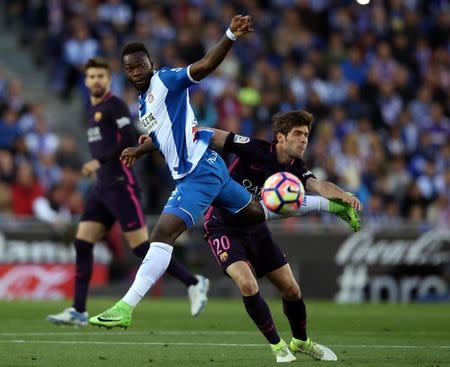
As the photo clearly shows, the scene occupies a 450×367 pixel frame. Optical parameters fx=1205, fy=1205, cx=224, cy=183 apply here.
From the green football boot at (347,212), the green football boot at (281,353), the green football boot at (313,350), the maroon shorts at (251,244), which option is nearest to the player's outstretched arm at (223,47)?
the maroon shorts at (251,244)

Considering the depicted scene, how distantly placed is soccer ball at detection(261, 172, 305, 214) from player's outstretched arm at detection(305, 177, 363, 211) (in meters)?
0.52

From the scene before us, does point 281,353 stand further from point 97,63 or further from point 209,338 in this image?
point 97,63

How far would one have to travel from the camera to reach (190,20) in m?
25.7

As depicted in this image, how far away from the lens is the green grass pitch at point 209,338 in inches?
381

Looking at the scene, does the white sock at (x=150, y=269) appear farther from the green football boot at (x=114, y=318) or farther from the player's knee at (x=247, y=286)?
the player's knee at (x=247, y=286)

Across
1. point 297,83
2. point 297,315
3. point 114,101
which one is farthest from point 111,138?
point 297,83

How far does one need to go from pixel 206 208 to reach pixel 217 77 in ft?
48.2

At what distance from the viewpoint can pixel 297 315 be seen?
10.1m

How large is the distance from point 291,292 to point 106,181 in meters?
4.02

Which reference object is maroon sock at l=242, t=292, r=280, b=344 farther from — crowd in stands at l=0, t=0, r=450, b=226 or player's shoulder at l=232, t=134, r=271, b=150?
crowd in stands at l=0, t=0, r=450, b=226

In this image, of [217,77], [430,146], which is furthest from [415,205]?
[217,77]

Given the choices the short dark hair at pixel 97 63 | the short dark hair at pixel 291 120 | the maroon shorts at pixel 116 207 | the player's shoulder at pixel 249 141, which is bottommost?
the maroon shorts at pixel 116 207

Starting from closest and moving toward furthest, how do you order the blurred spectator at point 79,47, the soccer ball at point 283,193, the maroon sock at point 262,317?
the soccer ball at point 283,193 < the maroon sock at point 262,317 < the blurred spectator at point 79,47

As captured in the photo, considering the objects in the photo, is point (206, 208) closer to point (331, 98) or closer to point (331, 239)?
point (331, 239)
